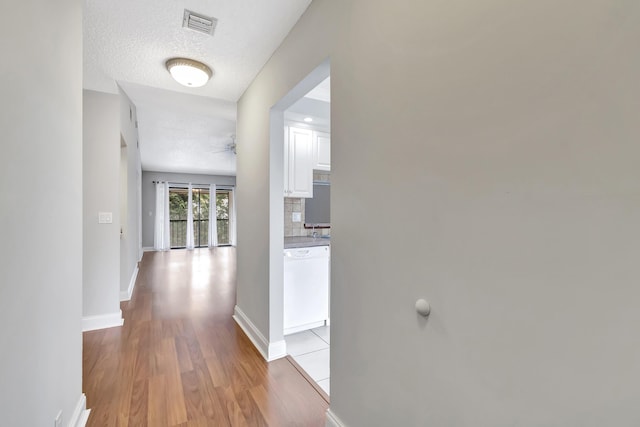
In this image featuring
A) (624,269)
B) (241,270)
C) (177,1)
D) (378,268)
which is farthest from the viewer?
(241,270)

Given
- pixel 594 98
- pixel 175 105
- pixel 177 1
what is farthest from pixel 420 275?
pixel 175 105

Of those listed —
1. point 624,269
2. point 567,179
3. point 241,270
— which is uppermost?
point 567,179

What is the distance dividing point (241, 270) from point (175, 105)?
80.1 inches

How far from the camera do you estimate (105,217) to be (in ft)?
9.66

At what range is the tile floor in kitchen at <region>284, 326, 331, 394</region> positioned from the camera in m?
2.15

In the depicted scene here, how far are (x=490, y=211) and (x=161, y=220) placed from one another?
31.6 ft

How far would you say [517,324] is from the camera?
74 cm

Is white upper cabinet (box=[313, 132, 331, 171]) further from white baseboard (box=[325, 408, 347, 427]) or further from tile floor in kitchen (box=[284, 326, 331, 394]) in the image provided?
white baseboard (box=[325, 408, 347, 427])

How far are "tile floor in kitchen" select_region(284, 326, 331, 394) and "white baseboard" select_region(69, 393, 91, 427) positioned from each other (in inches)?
53.1

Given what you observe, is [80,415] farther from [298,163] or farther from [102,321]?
[298,163]

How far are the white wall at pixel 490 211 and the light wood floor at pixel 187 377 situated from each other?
0.59m

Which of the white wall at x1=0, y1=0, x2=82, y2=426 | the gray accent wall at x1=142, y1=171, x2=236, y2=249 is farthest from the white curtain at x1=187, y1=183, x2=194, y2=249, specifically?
the white wall at x1=0, y1=0, x2=82, y2=426

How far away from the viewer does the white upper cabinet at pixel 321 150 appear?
3.29 meters

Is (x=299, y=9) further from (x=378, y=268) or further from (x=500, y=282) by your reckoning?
(x=500, y=282)
